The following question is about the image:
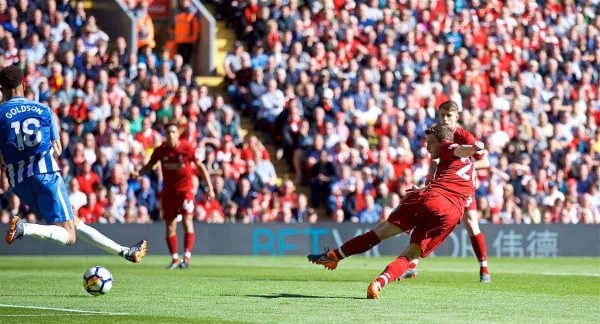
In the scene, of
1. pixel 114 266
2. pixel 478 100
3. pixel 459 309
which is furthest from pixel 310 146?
pixel 459 309

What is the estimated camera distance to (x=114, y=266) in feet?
66.0

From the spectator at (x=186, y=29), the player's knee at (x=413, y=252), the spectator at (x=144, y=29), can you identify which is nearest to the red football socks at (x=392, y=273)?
the player's knee at (x=413, y=252)

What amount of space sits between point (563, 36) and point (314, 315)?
23.3 m

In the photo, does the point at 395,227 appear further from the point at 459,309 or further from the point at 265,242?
the point at 265,242

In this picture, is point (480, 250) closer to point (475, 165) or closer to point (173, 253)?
point (475, 165)

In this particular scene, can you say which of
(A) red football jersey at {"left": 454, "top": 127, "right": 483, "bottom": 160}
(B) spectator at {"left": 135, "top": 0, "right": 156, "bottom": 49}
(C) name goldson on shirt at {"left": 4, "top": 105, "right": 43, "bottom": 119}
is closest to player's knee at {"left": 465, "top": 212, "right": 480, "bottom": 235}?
(A) red football jersey at {"left": 454, "top": 127, "right": 483, "bottom": 160}

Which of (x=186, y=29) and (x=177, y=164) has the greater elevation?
(x=186, y=29)

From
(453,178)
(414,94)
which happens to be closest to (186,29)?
(414,94)

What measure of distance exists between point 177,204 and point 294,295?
668 centimetres

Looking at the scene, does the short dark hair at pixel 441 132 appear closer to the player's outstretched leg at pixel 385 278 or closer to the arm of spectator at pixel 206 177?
the player's outstretched leg at pixel 385 278

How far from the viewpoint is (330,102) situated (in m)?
27.7

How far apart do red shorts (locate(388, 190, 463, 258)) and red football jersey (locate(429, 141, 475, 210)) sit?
246mm

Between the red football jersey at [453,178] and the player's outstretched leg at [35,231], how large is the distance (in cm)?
378

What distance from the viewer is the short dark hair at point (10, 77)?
12906mm
